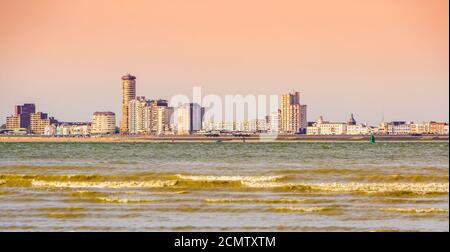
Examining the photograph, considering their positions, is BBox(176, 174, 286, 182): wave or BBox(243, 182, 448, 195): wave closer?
BBox(243, 182, 448, 195): wave

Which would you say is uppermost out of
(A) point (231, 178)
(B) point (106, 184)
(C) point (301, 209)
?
(A) point (231, 178)

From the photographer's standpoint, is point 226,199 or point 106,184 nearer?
point 226,199

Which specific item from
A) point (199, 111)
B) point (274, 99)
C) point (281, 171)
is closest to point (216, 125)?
point (199, 111)

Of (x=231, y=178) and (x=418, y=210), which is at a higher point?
(x=231, y=178)

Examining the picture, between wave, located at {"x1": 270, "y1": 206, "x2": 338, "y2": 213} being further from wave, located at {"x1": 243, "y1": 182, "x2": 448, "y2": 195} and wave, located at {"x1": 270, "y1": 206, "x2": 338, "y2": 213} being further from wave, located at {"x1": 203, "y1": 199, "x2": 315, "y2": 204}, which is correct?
wave, located at {"x1": 243, "y1": 182, "x2": 448, "y2": 195}

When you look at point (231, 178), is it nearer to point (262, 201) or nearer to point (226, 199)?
point (226, 199)

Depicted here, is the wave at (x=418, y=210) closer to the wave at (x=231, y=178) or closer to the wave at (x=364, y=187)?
the wave at (x=364, y=187)

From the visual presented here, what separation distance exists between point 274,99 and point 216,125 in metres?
27.1

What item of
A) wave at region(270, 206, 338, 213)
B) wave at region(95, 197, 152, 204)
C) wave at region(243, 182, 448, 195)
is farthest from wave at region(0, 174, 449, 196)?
wave at region(270, 206, 338, 213)

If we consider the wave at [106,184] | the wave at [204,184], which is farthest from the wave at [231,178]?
the wave at [106,184]

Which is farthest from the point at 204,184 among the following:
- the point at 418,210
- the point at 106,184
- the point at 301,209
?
the point at 418,210

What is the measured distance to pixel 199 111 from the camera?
199m

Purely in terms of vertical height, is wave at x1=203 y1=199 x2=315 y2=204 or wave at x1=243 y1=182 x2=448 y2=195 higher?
wave at x1=243 y1=182 x2=448 y2=195
